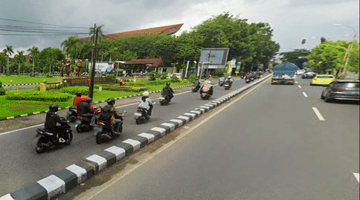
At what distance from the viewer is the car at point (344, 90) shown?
11047 millimetres

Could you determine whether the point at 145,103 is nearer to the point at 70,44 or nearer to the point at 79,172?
the point at 79,172

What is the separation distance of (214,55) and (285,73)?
1655 centimetres

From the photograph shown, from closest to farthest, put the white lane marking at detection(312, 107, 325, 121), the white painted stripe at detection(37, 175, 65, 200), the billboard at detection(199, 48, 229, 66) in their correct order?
the white painted stripe at detection(37, 175, 65, 200) → the white lane marking at detection(312, 107, 325, 121) → the billboard at detection(199, 48, 229, 66)

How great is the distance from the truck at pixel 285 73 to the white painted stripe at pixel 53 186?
25.5 metres

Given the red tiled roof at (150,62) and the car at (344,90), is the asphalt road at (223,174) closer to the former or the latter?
the car at (344,90)

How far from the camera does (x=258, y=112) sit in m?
9.52

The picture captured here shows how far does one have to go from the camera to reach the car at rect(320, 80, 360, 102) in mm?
11047

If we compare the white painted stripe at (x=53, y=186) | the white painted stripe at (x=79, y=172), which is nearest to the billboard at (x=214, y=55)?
the white painted stripe at (x=79, y=172)

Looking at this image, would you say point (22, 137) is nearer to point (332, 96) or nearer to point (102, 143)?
point (102, 143)

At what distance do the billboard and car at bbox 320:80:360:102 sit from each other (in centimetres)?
2691

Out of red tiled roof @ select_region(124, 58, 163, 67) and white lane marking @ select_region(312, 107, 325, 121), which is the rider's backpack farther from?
red tiled roof @ select_region(124, 58, 163, 67)

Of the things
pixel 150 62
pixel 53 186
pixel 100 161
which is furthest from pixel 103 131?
pixel 150 62

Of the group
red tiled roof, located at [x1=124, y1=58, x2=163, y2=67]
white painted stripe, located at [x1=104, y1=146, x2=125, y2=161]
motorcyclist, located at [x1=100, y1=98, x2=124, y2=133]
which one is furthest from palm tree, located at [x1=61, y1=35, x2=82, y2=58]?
white painted stripe, located at [x1=104, y1=146, x2=125, y2=161]

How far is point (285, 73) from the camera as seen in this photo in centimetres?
2403
